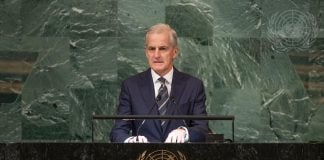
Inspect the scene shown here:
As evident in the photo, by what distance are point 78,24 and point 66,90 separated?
71 cm

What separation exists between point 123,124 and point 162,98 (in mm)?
369

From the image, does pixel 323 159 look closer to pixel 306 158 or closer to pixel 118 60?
pixel 306 158

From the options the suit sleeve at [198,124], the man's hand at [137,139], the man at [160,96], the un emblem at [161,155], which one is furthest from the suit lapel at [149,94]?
the un emblem at [161,155]

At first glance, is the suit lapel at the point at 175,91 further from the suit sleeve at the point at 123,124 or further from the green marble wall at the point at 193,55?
the green marble wall at the point at 193,55

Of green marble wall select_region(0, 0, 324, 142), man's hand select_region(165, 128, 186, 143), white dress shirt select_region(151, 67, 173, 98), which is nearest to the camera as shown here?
man's hand select_region(165, 128, 186, 143)

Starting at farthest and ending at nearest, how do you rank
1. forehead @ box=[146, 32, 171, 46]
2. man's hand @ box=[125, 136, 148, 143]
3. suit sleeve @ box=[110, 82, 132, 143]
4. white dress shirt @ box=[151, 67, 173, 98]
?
white dress shirt @ box=[151, 67, 173, 98], forehead @ box=[146, 32, 171, 46], suit sleeve @ box=[110, 82, 132, 143], man's hand @ box=[125, 136, 148, 143]

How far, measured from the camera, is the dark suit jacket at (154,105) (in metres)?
5.20

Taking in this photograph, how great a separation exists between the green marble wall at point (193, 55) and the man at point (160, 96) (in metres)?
2.29

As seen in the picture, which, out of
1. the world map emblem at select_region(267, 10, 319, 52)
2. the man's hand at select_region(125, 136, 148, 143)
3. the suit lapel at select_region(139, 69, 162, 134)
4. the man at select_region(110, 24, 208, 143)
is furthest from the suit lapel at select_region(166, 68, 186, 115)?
the world map emblem at select_region(267, 10, 319, 52)

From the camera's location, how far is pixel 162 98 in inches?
211

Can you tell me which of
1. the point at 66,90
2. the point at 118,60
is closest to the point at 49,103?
the point at 66,90

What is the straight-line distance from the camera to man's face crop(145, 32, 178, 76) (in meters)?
5.33

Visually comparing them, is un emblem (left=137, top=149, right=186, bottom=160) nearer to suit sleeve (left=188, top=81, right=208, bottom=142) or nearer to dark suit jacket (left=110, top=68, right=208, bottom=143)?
suit sleeve (left=188, top=81, right=208, bottom=142)

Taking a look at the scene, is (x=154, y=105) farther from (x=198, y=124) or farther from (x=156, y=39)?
(x=156, y=39)
